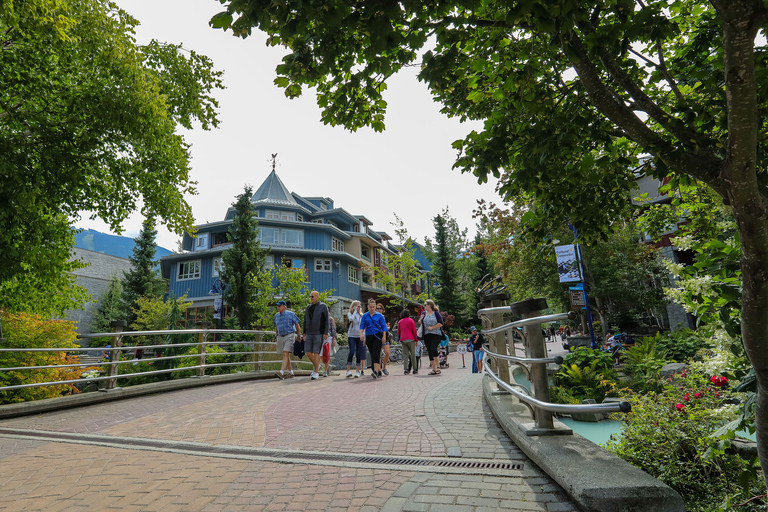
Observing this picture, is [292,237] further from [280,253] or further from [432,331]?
[432,331]

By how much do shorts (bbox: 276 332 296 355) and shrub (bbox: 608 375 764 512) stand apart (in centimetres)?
763

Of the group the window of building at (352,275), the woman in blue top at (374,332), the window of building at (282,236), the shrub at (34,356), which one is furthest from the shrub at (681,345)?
the window of building at (352,275)

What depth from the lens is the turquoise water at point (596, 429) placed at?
24.1 feet

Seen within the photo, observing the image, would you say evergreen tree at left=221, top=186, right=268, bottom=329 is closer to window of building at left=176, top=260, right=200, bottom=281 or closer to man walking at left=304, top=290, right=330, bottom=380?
window of building at left=176, top=260, right=200, bottom=281

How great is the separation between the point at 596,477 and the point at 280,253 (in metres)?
32.5

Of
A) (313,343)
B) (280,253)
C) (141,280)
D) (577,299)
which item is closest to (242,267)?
(280,253)

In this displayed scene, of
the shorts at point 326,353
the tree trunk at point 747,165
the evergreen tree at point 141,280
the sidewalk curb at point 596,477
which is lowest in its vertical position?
the sidewalk curb at point 596,477

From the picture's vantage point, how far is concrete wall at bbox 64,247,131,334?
35.1 metres

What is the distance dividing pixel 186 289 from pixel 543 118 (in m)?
34.9

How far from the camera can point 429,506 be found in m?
2.69

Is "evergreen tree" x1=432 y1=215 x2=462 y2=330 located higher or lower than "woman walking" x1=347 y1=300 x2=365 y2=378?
higher

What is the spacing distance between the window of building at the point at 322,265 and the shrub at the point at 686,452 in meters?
31.2

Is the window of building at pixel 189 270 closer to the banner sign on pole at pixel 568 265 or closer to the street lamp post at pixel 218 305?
the street lamp post at pixel 218 305

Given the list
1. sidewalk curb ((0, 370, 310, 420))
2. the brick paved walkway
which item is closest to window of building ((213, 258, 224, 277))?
sidewalk curb ((0, 370, 310, 420))
